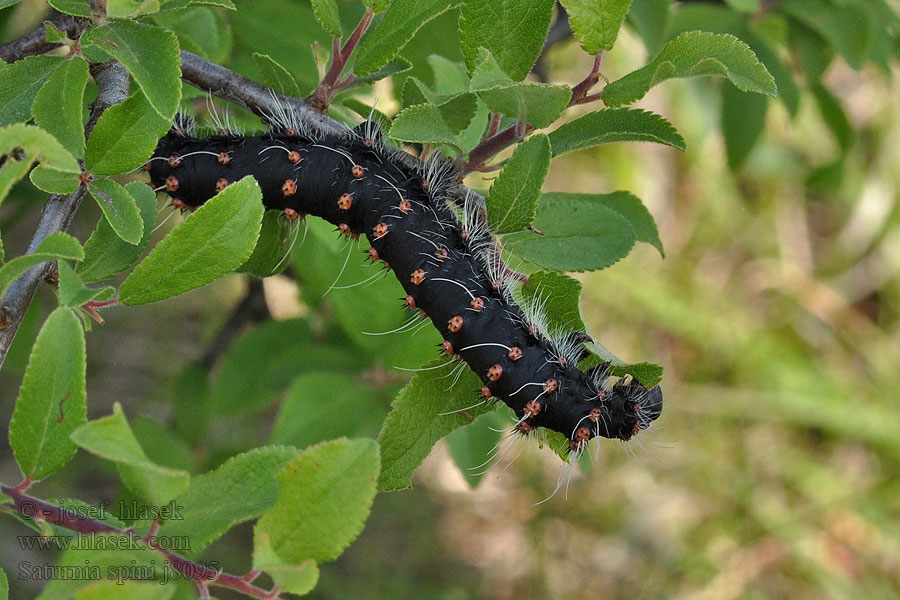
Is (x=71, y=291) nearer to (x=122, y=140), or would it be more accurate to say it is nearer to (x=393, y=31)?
(x=122, y=140)

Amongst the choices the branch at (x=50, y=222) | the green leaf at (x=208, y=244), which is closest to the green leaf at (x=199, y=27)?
the branch at (x=50, y=222)

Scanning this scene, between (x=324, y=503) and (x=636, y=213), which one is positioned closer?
(x=324, y=503)

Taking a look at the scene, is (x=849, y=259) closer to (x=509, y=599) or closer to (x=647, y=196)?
(x=647, y=196)

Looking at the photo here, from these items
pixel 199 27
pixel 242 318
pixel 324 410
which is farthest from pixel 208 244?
pixel 242 318

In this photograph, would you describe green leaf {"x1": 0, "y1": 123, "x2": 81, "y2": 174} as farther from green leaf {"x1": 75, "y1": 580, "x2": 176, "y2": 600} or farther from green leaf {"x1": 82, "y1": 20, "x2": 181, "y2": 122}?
green leaf {"x1": 75, "y1": 580, "x2": 176, "y2": 600}

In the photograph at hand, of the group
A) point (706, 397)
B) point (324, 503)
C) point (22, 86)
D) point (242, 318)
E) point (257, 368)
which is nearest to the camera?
point (324, 503)

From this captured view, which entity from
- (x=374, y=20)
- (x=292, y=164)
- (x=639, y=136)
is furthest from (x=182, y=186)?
(x=639, y=136)
